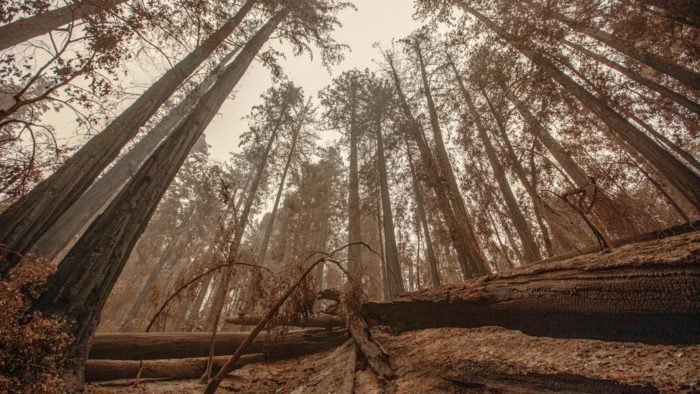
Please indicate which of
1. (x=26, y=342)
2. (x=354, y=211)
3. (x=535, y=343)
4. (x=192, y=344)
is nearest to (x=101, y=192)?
(x=192, y=344)

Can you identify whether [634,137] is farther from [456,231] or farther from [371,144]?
[371,144]

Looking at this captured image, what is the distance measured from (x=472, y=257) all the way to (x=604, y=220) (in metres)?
2.60

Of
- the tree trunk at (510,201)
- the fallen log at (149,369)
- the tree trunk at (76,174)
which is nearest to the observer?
the tree trunk at (76,174)

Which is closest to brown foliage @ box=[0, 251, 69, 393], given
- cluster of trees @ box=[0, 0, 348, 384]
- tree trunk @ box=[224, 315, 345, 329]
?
cluster of trees @ box=[0, 0, 348, 384]

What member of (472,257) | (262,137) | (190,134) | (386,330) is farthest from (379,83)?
(386,330)

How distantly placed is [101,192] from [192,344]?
7991mm

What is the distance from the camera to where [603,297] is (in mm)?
2053

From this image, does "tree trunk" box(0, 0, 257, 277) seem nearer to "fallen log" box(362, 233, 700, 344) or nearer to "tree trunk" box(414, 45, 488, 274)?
→ "fallen log" box(362, 233, 700, 344)

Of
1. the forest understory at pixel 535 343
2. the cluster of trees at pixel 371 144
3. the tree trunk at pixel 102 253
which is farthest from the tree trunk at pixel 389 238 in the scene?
the tree trunk at pixel 102 253

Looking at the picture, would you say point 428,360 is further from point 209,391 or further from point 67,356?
point 67,356

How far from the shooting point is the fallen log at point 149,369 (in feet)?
10.8

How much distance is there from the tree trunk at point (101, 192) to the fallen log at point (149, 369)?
10.6 feet

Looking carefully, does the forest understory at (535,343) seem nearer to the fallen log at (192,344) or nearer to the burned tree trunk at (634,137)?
the fallen log at (192,344)

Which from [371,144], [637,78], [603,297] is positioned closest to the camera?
[603,297]
